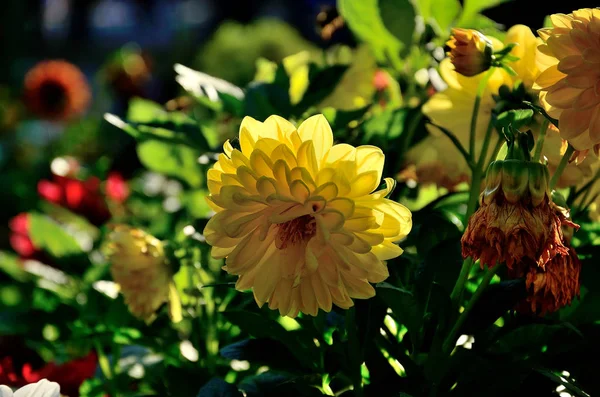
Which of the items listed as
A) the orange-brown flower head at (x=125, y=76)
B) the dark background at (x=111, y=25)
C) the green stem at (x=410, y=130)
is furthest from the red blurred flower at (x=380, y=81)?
the dark background at (x=111, y=25)

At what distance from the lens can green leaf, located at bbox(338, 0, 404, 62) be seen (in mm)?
706

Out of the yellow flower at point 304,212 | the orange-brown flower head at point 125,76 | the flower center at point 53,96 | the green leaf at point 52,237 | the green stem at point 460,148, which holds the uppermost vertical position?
the yellow flower at point 304,212

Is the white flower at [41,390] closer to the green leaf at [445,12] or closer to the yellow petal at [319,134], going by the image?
the yellow petal at [319,134]

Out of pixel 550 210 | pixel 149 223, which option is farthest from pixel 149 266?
pixel 149 223

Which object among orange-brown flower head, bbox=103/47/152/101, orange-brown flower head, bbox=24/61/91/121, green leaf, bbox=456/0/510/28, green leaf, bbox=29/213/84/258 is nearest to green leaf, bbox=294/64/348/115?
green leaf, bbox=456/0/510/28

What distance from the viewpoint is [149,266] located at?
0.59m

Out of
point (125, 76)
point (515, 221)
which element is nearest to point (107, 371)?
point (515, 221)

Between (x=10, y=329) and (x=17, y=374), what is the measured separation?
0.12m

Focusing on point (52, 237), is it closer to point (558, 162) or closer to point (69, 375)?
point (69, 375)

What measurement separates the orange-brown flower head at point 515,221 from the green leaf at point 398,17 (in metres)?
0.30

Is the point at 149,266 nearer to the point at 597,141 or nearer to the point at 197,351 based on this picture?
the point at 197,351

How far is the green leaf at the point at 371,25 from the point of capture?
706mm

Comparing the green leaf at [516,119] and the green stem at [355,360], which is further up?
the green leaf at [516,119]

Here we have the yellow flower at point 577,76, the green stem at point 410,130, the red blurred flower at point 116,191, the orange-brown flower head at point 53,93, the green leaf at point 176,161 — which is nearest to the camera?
the yellow flower at point 577,76
